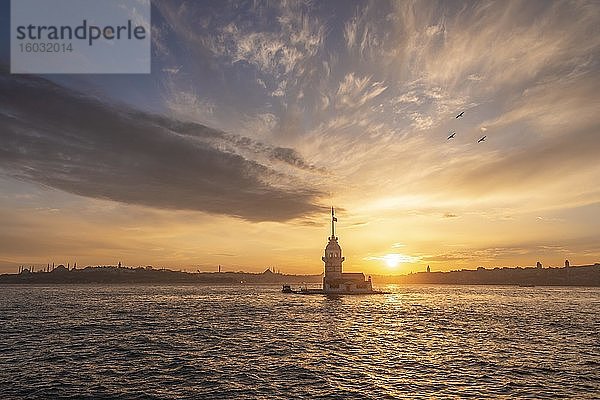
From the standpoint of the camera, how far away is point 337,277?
155 m

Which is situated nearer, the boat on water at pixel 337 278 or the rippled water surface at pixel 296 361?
the rippled water surface at pixel 296 361

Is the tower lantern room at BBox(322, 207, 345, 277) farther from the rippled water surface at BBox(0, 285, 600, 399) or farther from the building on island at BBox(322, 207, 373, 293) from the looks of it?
the rippled water surface at BBox(0, 285, 600, 399)

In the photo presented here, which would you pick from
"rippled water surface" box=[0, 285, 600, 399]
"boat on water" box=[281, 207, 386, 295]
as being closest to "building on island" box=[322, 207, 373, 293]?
"boat on water" box=[281, 207, 386, 295]

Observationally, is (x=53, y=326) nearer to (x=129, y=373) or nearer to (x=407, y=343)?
(x=129, y=373)

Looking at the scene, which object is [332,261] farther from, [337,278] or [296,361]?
[296,361]

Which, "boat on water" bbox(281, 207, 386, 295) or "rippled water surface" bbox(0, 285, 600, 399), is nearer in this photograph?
"rippled water surface" bbox(0, 285, 600, 399)

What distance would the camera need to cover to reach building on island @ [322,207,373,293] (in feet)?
497

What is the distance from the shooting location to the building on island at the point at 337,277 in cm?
15162

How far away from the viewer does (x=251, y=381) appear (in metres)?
32.8

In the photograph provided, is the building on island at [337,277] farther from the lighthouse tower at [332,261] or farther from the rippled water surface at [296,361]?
the rippled water surface at [296,361]

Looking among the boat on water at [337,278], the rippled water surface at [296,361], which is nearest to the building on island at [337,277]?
the boat on water at [337,278]

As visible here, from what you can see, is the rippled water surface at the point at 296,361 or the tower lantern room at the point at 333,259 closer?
the rippled water surface at the point at 296,361

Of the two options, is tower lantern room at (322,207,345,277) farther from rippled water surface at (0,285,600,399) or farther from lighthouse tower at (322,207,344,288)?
rippled water surface at (0,285,600,399)

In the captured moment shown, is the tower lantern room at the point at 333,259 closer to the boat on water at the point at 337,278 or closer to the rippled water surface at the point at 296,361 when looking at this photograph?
the boat on water at the point at 337,278
